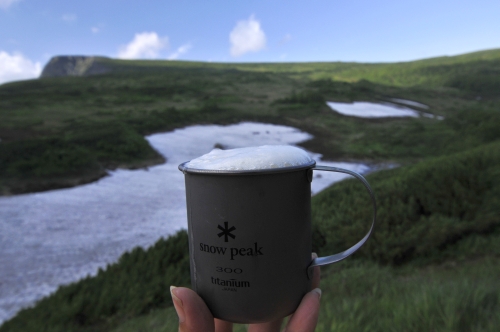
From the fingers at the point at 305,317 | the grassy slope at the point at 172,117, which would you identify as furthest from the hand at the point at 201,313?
the grassy slope at the point at 172,117

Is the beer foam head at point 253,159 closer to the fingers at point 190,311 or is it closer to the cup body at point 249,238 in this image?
the cup body at point 249,238

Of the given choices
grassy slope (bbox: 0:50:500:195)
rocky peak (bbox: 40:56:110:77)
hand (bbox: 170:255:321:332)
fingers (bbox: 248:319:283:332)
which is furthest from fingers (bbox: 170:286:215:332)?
rocky peak (bbox: 40:56:110:77)

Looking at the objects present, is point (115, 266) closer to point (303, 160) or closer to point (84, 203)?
point (84, 203)

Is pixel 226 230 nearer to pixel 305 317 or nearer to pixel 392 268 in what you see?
pixel 305 317

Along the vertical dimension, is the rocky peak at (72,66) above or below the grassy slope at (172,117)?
above

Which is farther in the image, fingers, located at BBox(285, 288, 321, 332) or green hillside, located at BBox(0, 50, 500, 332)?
green hillside, located at BBox(0, 50, 500, 332)

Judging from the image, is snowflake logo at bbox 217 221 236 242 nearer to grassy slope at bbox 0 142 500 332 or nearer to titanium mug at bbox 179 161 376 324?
titanium mug at bbox 179 161 376 324

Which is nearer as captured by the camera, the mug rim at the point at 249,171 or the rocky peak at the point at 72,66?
the mug rim at the point at 249,171
